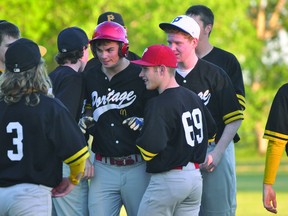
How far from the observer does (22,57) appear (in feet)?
22.2

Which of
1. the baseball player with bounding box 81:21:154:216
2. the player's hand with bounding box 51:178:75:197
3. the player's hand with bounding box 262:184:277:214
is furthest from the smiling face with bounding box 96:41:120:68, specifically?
the player's hand with bounding box 262:184:277:214

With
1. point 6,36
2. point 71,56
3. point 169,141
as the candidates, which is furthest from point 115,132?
point 6,36

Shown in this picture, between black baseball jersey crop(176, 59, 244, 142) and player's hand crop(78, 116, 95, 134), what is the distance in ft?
3.22

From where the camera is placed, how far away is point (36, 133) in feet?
21.8

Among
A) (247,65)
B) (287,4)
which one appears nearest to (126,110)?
(247,65)

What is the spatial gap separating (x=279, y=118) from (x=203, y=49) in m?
2.20

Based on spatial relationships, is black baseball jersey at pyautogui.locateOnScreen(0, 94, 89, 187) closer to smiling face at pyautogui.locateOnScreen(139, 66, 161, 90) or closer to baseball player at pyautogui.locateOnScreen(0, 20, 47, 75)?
smiling face at pyautogui.locateOnScreen(139, 66, 161, 90)

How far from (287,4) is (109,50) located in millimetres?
51319

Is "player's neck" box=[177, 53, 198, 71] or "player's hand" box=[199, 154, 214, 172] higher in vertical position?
"player's neck" box=[177, 53, 198, 71]

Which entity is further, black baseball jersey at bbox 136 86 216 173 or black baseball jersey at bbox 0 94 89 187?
black baseball jersey at bbox 136 86 216 173

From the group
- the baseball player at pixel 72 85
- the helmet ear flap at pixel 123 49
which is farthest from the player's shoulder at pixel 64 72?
the helmet ear flap at pixel 123 49

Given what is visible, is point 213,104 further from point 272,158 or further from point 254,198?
point 254,198

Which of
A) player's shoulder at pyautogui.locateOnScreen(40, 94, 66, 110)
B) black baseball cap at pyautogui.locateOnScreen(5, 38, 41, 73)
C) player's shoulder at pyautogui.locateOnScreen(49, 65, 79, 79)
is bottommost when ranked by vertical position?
player's shoulder at pyautogui.locateOnScreen(40, 94, 66, 110)

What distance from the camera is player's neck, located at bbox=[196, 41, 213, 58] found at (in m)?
9.30
